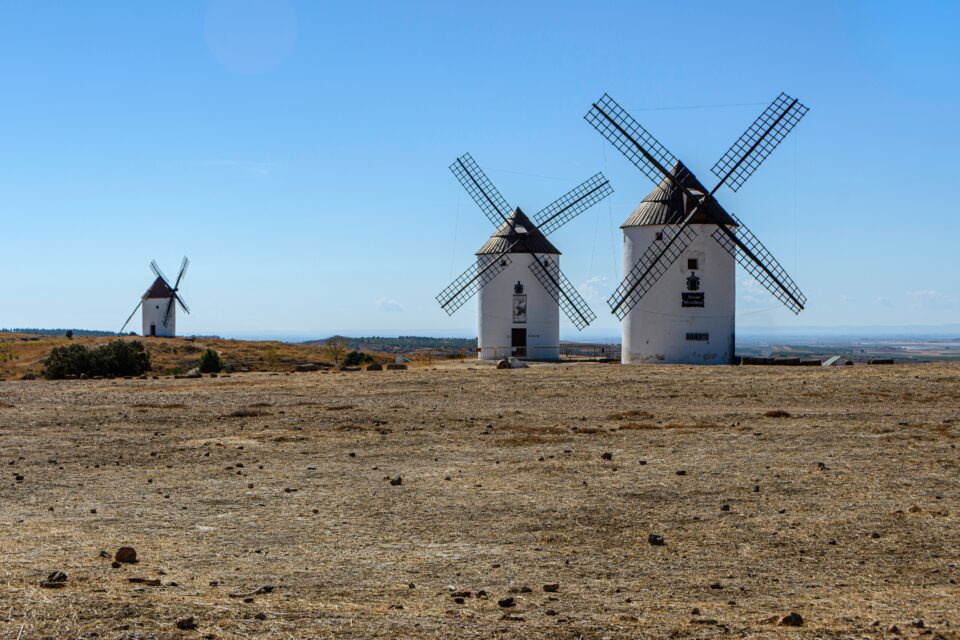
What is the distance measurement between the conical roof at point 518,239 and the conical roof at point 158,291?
1919 inches

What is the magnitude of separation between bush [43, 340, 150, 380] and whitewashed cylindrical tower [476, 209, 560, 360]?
51.7 ft

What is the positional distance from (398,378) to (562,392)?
25.2ft

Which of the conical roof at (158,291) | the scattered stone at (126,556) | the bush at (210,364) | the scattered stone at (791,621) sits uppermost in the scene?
the conical roof at (158,291)

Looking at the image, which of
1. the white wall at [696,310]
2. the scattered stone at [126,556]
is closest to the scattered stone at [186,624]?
the scattered stone at [126,556]

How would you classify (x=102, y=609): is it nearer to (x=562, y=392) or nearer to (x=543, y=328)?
(x=562, y=392)

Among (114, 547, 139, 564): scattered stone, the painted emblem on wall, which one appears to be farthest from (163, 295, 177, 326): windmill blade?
(114, 547, 139, 564): scattered stone

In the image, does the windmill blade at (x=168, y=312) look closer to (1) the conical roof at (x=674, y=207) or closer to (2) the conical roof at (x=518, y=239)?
(2) the conical roof at (x=518, y=239)

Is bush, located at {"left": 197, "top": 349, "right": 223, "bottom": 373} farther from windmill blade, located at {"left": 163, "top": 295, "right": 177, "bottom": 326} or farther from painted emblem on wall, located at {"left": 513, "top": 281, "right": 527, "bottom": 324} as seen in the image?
windmill blade, located at {"left": 163, "top": 295, "right": 177, "bottom": 326}

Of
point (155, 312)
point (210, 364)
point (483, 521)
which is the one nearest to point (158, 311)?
point (155, 312)

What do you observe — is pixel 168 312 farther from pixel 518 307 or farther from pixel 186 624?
pixel 186 624

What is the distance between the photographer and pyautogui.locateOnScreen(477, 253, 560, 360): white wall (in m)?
50.0

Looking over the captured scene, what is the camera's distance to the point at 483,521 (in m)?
11.2

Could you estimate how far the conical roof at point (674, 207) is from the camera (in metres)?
42.2

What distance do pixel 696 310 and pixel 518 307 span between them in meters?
10.4
